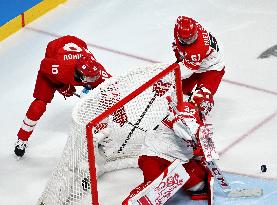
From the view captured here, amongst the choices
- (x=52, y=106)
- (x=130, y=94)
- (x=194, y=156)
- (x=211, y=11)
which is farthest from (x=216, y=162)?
(x=211, y=11)

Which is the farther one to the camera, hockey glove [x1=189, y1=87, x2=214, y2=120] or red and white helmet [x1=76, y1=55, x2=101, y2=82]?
red and white helmet [x1=76, y1=55, x2=101, y2=82]

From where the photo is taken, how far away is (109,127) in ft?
16.9

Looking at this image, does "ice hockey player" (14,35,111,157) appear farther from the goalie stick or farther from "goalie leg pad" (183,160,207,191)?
"goalie leg pad" (183,160,207,191)

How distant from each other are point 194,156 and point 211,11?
233cm

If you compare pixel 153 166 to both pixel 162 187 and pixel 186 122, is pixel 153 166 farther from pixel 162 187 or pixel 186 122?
pixel 186 122

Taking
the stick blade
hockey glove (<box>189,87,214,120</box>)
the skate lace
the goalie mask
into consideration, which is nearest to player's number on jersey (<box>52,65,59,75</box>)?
the goalie mask

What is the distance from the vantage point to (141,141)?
5.48 meters

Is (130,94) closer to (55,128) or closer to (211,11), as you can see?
(55,128)

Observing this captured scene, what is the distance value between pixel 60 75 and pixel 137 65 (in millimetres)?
1198

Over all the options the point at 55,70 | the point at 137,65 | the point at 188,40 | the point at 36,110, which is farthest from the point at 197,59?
the point at 137,65

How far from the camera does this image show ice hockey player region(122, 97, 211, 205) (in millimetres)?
4949

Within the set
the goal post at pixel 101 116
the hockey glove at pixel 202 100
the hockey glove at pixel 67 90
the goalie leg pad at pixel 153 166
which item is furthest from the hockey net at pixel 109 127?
the hockey glove at pixel 67 90

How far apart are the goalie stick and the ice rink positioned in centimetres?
5

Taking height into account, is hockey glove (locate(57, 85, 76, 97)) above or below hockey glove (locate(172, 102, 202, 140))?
below
